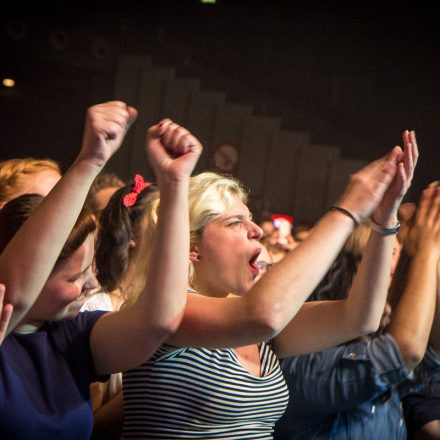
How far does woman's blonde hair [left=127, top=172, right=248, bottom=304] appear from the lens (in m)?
1.56

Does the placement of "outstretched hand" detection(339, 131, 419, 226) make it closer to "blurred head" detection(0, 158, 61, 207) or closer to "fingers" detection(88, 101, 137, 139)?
"fingers" detection(88, 101, 137, 139)

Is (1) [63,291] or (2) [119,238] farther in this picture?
(2) [119,238]

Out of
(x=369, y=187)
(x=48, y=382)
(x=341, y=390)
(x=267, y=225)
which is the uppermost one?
(x=369, y=187)

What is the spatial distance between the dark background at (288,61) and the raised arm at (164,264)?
431 cm

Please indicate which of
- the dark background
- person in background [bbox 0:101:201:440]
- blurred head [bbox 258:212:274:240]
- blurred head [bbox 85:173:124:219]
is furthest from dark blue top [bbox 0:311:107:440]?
the dark background

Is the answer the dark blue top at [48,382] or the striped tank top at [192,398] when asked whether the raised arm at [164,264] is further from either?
the striped tank top at [192,398]

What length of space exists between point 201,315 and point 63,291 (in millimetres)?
229

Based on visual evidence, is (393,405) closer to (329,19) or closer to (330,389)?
(330,389)

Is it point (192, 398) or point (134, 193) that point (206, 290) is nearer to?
point (192, 398)

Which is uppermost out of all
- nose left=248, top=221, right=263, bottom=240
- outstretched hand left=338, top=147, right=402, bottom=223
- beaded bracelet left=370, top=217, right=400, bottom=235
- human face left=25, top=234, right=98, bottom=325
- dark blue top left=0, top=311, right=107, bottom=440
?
outstretched hand left=338, top=147, right=402, bottom=223

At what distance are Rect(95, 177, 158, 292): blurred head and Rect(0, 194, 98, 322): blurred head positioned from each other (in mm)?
840

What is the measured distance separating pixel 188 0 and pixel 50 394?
17.0 ft

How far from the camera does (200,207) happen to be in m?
1.57

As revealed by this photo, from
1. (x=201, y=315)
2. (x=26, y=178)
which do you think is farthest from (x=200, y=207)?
(x=26, y=178)
